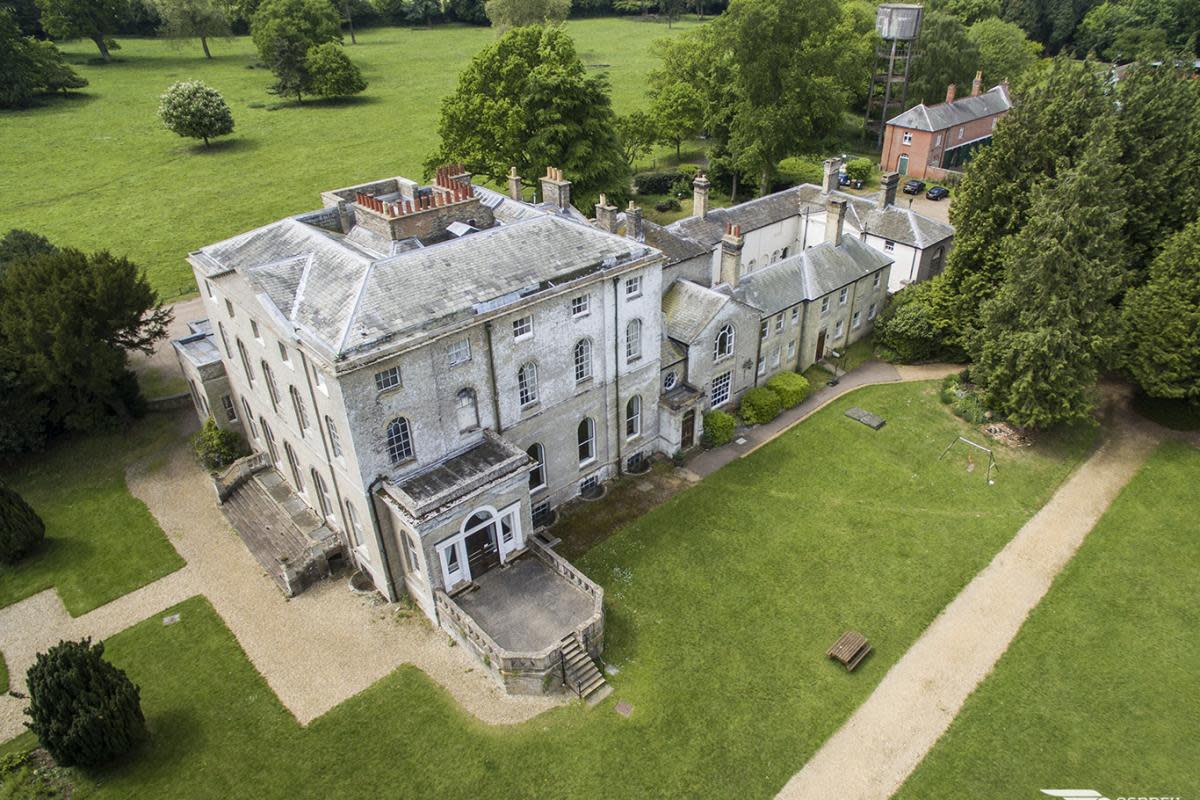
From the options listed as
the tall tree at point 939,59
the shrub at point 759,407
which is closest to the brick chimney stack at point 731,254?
the shrub at point 759,407

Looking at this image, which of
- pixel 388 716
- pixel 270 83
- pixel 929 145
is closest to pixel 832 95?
pixel 929 145

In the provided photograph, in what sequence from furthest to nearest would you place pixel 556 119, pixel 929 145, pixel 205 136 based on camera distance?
1. pixel 205 136
2. pixel 929 145
3. pixel 556 119

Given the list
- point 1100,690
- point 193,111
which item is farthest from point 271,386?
point 193,111

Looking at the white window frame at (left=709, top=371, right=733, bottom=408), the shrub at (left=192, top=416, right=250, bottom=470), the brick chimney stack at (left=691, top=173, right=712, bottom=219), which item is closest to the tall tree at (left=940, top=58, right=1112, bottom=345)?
the white window frame at (left=709, top=371, right=733, bottom=408)

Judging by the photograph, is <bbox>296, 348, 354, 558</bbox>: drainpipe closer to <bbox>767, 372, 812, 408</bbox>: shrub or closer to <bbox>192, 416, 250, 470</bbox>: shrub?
<bbox>192, 416, 250, 470</bbox>: shrub

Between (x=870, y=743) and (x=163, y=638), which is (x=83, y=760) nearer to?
(x=163, y=638)
